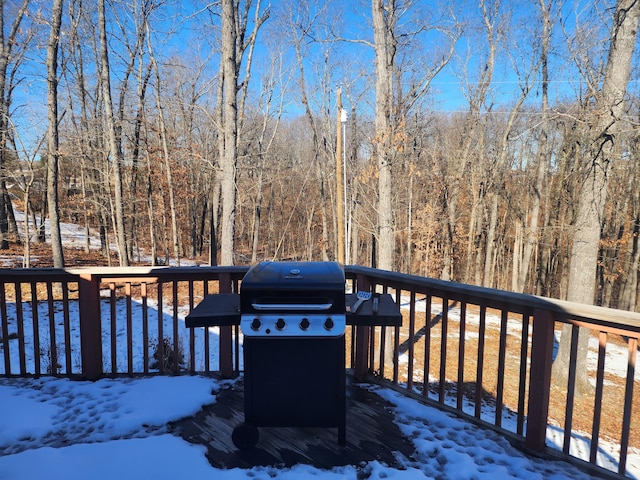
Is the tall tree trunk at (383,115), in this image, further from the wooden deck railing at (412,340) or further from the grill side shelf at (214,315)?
the grill side shelf at (214,315)

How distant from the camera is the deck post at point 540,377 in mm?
2051

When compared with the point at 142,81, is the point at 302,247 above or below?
below

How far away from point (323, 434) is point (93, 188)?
15225 mm

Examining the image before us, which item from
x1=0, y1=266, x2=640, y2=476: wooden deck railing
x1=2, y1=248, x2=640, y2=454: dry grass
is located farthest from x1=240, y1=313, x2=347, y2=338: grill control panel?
x1=2, y1=248, x2=640, y2=454: dry grass

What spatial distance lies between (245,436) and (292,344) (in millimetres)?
569

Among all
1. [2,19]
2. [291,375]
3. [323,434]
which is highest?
[2,19]

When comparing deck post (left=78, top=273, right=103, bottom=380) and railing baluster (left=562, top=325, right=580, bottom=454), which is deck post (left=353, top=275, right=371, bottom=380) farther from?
deck post (left=78, top=273, right=103, bottom=380)

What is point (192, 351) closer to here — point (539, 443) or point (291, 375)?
point (291, 375)

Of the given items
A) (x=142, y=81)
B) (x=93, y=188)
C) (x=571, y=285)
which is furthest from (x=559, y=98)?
(x=93, y=188)

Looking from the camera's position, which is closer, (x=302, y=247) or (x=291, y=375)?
(x=291, y=375)

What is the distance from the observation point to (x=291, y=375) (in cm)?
194

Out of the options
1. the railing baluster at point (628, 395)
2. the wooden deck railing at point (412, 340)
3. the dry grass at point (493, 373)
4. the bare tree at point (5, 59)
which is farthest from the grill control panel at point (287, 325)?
the bare tree at point (5, 59)

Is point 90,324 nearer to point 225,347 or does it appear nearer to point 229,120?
point 225,347

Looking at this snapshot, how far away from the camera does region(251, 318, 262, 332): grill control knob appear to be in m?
1.82
